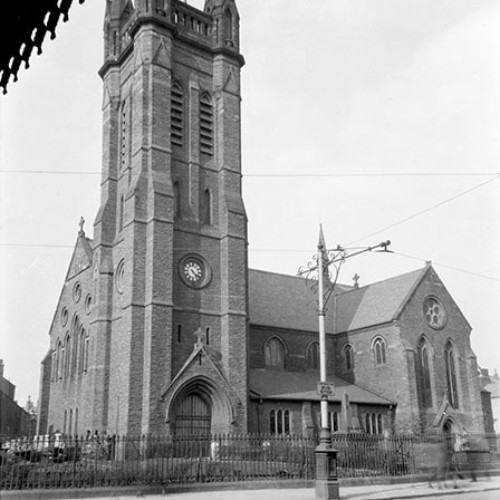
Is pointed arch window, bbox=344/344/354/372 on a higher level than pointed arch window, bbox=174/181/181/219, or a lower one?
lower

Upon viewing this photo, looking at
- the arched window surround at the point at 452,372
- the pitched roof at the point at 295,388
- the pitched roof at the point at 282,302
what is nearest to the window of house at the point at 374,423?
the pitched roof at the point at 295,388

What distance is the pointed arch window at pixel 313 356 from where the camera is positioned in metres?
45.8

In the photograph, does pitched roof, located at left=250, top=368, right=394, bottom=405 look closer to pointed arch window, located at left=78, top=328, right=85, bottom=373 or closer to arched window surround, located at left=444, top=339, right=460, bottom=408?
arched window surround, located at left=444, top=339, right=460, bottom=408

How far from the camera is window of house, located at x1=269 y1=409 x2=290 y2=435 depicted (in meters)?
36.9

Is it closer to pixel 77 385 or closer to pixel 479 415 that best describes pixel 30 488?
pixel 77 385

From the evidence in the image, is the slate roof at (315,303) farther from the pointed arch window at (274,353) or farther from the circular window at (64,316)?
the circular window at (64,316)

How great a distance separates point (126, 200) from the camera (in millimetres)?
35281

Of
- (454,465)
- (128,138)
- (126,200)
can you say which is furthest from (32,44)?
(128,138)

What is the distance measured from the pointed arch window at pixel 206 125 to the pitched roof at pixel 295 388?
46.1ft

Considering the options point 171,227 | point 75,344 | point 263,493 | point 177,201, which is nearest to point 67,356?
point 75,344

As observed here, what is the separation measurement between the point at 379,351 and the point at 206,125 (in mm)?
19480

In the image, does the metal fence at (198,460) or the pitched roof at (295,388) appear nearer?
the metal fence at (198,460)

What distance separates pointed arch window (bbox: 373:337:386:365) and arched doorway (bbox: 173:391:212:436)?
15.7 metres

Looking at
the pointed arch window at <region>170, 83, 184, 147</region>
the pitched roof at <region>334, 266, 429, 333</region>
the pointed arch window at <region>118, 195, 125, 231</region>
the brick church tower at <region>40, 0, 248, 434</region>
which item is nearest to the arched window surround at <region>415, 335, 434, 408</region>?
the pitched roof at <region>334, 266, 429, 333</region>
